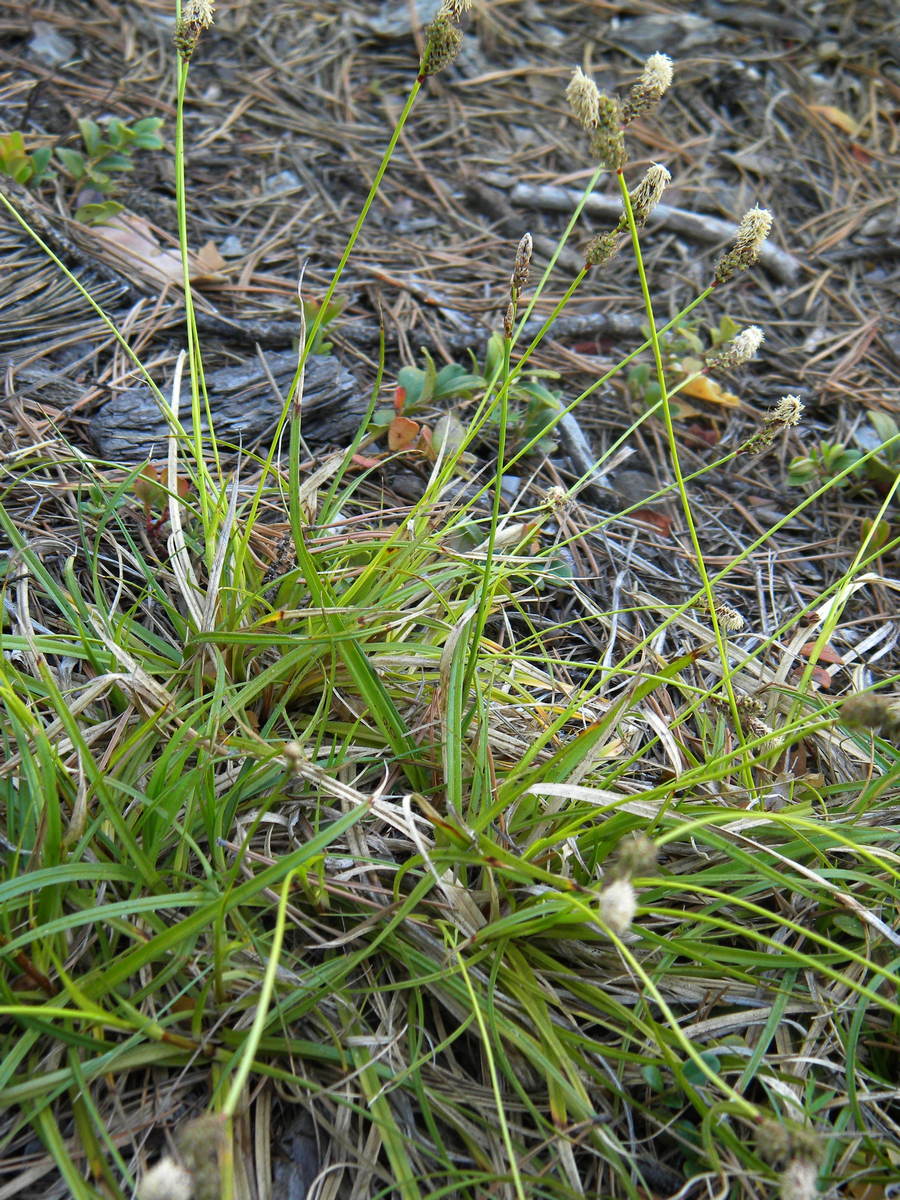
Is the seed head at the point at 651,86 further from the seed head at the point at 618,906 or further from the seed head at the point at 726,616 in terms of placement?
the seed head at the point at 618,906

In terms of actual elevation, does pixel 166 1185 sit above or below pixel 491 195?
above

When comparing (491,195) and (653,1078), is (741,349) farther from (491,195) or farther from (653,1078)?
(491,195)

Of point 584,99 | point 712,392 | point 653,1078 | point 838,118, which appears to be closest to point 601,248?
point 584,99


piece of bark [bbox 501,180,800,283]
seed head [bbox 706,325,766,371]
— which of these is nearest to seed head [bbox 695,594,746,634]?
seed head [bbox 706,325,766,371]

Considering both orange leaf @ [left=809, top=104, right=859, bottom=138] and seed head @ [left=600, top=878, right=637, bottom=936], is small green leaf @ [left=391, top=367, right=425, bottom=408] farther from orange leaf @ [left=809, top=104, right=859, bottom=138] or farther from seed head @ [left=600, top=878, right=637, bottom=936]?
orange leaf @ [left=809, top=104, right=859, bottom=138]

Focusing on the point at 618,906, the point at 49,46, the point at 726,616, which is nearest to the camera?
the point at 618,906

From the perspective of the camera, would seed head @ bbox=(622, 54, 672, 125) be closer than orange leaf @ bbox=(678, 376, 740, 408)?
Yes
